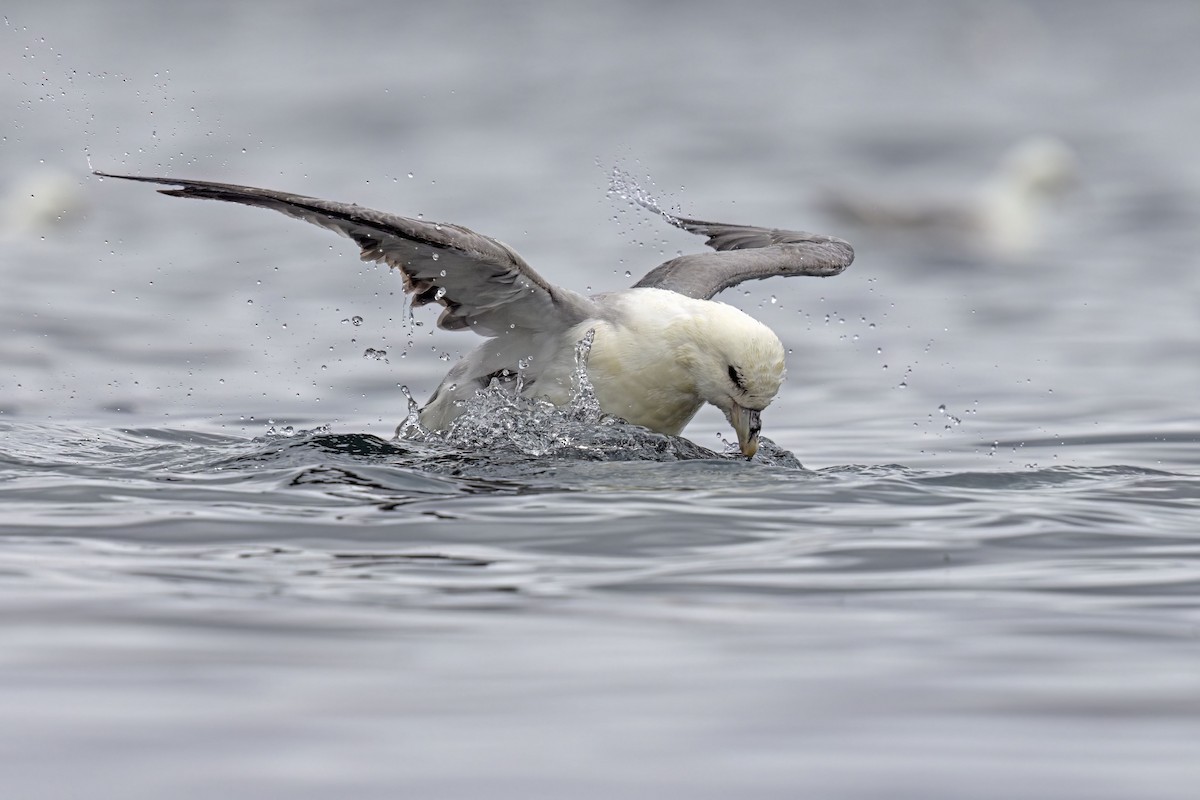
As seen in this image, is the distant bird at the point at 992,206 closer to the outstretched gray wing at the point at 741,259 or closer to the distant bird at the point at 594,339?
the outstretched gray wing at the point at 741,259

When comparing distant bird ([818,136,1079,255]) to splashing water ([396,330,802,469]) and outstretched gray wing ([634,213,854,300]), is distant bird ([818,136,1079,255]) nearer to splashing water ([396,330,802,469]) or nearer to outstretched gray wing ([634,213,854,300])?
outstretched gray wing ([634,213,854,300])

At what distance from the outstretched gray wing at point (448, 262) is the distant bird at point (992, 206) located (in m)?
11.1

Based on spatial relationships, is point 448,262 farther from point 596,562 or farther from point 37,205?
point 37,205

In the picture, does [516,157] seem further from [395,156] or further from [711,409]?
[711,409]

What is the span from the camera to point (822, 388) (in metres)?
11.7

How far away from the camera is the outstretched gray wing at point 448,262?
647 centimetres

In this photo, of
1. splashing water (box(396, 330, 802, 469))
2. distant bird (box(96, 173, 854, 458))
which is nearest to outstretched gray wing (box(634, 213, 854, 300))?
distant bird (box(96, 173, 854, 458))

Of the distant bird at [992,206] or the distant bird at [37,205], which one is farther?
the distant bird at [992,206]

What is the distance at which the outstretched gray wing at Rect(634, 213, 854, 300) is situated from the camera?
29.3ft

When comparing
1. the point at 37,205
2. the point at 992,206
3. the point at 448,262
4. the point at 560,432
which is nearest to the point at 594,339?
the point at 560,432

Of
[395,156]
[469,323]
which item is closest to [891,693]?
[469,323]

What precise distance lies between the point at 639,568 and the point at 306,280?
441 inches

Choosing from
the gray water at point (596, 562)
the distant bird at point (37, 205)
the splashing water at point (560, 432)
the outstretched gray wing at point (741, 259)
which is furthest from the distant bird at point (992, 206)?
the splashing water at point (560, 432)

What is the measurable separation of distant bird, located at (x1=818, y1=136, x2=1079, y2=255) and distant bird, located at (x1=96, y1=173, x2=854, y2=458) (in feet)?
35.4
